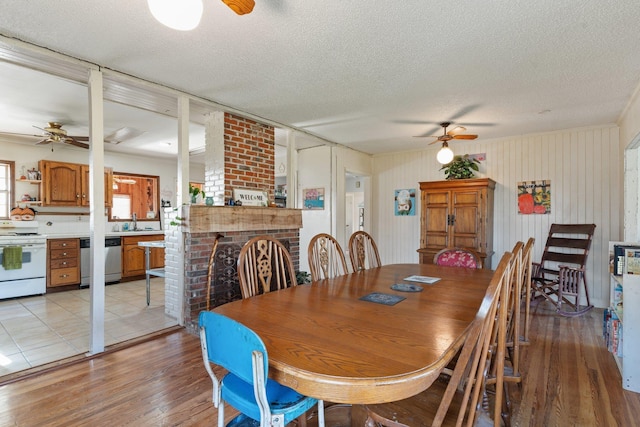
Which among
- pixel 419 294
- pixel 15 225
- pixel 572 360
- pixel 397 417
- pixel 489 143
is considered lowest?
pixel 572 360

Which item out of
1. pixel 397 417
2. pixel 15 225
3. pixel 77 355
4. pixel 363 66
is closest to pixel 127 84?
pixel 363 66

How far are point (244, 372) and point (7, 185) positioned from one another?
19.3ft

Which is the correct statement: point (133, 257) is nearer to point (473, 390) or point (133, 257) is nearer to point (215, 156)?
point (215, 156)

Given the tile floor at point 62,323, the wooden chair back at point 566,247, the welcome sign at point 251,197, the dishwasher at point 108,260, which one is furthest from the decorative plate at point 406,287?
the dishwasher at point 108,260

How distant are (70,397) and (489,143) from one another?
552cm

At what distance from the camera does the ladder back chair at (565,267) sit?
12.3ft

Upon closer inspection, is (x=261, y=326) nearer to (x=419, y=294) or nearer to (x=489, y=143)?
(x=419, y=294)

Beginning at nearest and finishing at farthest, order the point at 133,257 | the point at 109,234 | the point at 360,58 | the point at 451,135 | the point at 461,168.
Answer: the point at 360,58 → the point at 451,135 → the point at 461,168 → the point at 109,234 → the point at 133,257

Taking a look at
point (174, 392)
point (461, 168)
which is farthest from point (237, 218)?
point (461, 168)

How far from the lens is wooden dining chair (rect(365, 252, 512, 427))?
0.84 metres

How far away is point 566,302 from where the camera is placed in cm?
400

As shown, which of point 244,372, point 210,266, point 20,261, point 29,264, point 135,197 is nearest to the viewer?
point 244,372

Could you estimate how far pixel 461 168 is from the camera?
4746 millimetres

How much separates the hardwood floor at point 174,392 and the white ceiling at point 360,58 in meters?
2.34
